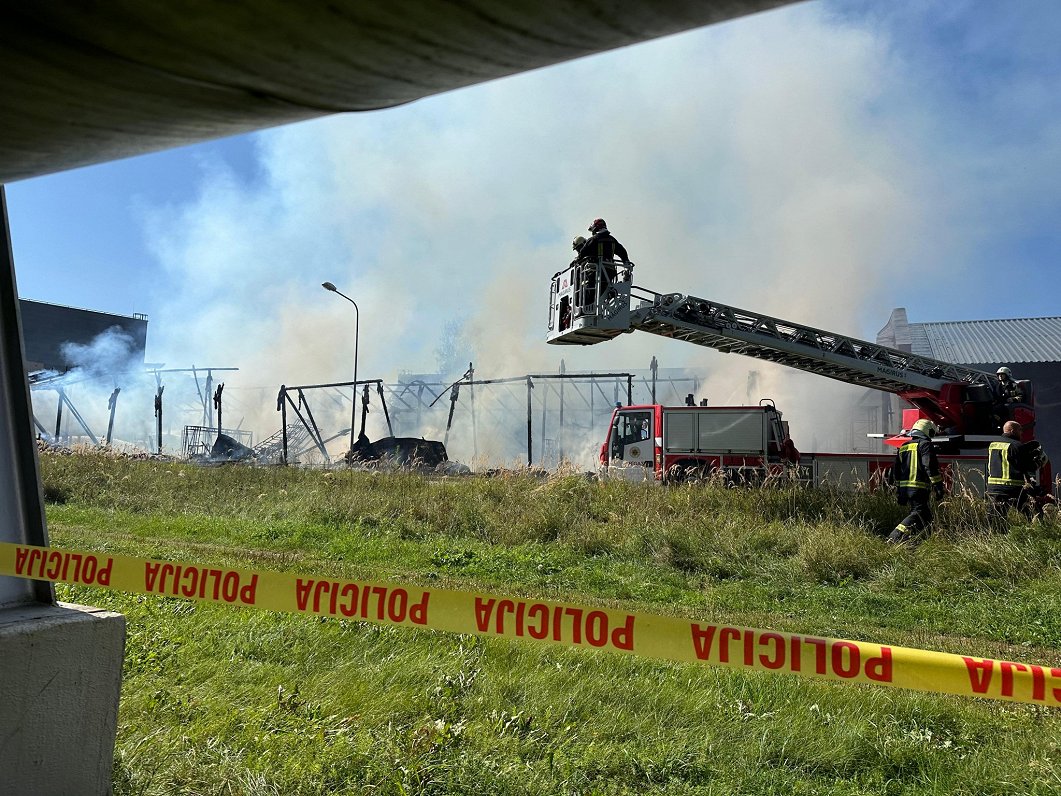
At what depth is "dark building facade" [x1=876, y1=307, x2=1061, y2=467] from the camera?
24766mm

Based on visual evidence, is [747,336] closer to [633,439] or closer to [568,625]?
[633,439]

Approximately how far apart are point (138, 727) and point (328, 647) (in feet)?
4.11

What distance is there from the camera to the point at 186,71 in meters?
1.14

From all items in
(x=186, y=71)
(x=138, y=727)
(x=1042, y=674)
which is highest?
(x=186, y=71)

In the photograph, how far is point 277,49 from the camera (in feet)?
3.53

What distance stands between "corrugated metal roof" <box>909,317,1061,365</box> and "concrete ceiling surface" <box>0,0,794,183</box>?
91.9 feet

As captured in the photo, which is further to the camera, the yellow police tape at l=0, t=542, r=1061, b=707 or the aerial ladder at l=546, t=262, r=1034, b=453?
the aerial ladder at l=546, t=262, r=1034, b=453

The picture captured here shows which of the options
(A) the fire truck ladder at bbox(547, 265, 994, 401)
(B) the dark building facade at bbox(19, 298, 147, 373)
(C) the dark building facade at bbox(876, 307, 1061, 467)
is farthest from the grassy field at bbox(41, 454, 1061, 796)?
(B) the dark building facade at bbox(19, 298, 147, 373)

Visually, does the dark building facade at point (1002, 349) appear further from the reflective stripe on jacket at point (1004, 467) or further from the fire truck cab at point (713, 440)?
the reflective stripe on jacket at point (1004, 467)

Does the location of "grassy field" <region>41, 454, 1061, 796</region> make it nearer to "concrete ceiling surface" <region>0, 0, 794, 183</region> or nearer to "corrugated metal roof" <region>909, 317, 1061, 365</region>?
"concrete ceiling surface" <region>0, 0, 794, 183</region>

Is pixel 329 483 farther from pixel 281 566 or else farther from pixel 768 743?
pixel 768 743

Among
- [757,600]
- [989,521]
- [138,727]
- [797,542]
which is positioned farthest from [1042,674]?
[989,521]

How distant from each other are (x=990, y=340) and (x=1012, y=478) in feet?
74.9

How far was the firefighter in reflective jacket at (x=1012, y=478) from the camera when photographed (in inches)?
364
